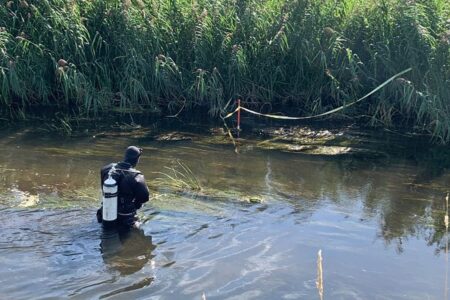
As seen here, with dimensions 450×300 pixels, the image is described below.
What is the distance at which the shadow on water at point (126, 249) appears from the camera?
21.5 ft

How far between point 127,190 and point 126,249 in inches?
26.0

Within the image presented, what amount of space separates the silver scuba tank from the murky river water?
0.33 m

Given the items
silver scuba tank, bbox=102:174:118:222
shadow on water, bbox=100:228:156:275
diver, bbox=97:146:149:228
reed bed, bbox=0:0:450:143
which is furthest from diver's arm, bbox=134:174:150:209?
reed bed, bbox=0:0:450:143

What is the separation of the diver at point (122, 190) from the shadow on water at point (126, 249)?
16 centimetres

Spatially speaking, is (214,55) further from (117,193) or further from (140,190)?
(117,193)

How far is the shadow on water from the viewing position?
6.55m

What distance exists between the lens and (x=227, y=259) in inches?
267

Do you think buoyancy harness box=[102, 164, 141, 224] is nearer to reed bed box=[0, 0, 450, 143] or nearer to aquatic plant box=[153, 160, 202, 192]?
aquatic plant box=[153, 160, 202, 192]

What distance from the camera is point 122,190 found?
6.88 metres

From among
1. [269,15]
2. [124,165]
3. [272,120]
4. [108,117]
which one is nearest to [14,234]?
[124,165]

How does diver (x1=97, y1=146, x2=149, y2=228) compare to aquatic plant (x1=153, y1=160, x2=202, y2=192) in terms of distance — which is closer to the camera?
diver (x1=97, y1=146, x2=149, y2=228)

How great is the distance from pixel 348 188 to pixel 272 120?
3.49 meters

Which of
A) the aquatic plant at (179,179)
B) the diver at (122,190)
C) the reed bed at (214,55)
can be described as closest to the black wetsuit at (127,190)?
the diver at (122,190)

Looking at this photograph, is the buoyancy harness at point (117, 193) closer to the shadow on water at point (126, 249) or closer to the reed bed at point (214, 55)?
the shadow on water at point (126, 249)
